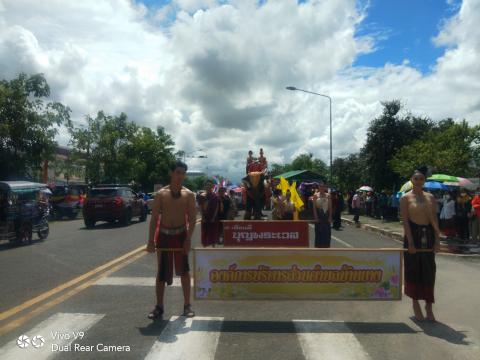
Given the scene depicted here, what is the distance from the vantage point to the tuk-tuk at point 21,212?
13.8 m

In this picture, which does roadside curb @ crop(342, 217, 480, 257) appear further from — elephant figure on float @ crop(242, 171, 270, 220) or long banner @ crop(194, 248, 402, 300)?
long banner @ crop(194, 248, 402, 300)

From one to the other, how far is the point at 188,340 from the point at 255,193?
283 inches

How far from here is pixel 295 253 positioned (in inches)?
241

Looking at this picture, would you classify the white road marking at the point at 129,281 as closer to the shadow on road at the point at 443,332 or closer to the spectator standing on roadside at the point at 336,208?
the shadow on road at the point at 443,332

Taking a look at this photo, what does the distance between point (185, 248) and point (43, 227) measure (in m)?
10.7

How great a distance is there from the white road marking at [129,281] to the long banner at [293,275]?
214 centimetres

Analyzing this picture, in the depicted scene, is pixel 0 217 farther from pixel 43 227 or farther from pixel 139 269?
pixel 139 269

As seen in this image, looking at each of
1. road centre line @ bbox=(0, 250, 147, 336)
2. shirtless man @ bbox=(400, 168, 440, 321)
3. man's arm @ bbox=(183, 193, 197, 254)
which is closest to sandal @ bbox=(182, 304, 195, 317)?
man's arm @ bbox=(183, 193, 197, 254)

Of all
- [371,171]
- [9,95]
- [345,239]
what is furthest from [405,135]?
[9,95]

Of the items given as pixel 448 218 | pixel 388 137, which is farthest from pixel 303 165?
pixel 448 218

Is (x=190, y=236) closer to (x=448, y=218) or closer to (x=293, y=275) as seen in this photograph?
(x=293, y=275)

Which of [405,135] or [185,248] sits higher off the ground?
[405,135]

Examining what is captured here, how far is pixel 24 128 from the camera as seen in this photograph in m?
24.5

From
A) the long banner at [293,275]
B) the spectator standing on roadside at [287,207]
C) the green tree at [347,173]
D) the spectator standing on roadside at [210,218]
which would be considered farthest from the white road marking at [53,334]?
the green tree at [347,173]
